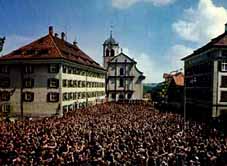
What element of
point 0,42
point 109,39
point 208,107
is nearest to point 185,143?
point 208,107

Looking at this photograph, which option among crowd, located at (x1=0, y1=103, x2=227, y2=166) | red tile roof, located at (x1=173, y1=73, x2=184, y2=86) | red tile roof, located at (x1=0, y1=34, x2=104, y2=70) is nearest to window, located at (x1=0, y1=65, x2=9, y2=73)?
red tile roof, located at (x1=0, y1=34, x2=104, y2=70)

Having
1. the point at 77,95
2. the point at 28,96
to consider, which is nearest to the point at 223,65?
the point at 77,95

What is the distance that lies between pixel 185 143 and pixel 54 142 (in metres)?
8.08

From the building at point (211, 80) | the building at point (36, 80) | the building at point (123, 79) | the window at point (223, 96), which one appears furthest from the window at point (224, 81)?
the building at point (123, 79)

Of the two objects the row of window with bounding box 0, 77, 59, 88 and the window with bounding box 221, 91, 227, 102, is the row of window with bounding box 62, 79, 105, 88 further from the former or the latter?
the window with bounding box 221, 91, 227, 102

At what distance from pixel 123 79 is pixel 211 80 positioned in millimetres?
35930

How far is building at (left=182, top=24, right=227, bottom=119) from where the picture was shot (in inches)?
1683

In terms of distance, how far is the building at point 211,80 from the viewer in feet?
140

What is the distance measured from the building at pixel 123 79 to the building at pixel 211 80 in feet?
83.7

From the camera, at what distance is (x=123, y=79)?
78.2 meters

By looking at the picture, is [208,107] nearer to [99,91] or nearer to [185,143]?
[185,143]

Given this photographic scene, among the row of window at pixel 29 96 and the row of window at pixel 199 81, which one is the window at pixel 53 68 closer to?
the row of window at pixel 29 96

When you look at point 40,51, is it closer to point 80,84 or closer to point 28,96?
point 28,96

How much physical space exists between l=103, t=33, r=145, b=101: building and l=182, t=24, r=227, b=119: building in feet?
83.7
